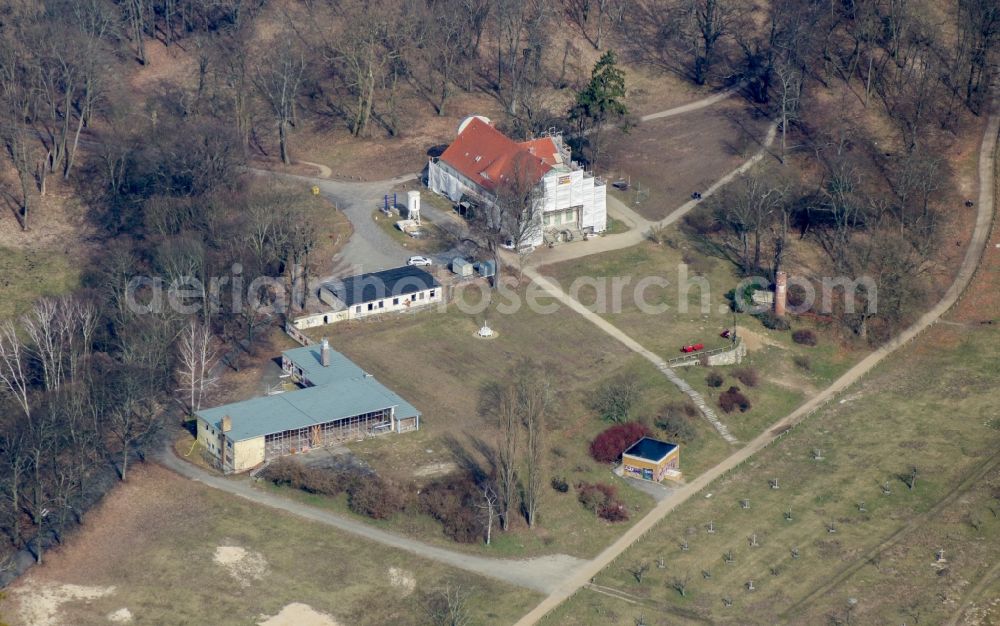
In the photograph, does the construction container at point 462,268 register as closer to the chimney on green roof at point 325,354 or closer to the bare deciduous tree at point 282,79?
the chimney on green roof at point 325,354

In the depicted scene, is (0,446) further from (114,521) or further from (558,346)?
(558,346)

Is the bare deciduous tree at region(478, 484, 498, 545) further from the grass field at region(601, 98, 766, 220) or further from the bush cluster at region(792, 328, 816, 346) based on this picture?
the grass field at region(601, 98, 766, 220)

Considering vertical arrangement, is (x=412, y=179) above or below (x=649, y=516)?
above

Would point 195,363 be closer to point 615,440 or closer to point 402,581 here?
point 402,581

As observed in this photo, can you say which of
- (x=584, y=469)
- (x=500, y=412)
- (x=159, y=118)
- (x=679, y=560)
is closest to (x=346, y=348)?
(x=500, y=412)

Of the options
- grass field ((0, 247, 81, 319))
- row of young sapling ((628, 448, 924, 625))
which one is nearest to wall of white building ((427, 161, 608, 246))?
grass field ((0, 247, 81, 319))

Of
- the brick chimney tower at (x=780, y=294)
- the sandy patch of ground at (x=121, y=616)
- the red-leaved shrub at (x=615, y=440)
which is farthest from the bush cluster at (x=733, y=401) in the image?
the sandy patch of ground at (x=121, y=616)
